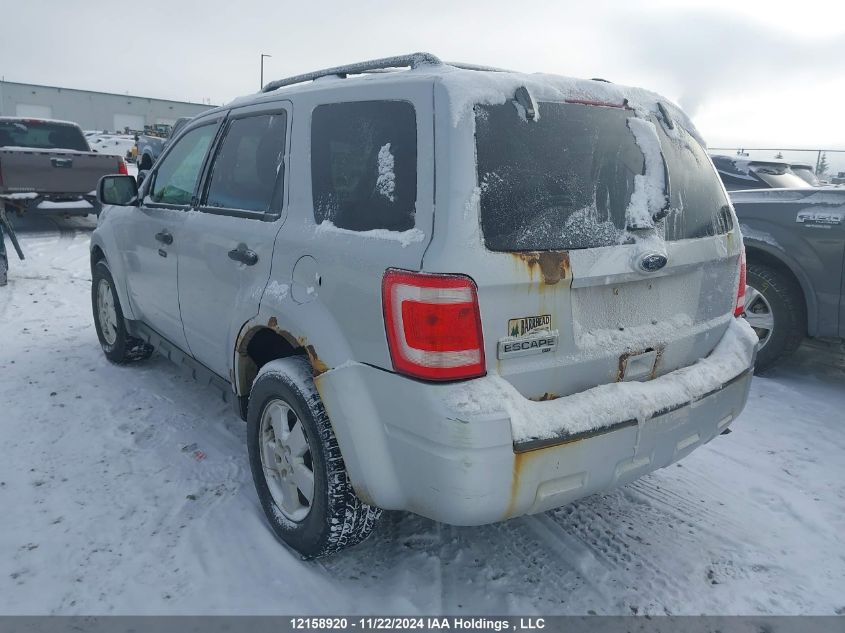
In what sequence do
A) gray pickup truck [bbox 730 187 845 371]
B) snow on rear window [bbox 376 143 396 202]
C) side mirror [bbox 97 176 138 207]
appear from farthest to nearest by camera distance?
1. gray pickup truck [bbox 730 187 845 371]
2. side mirror [bbox 97 176 138 207]
3. snow on rear window [bbox 376 143 396 202]

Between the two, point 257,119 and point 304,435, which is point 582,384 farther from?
point 257,119

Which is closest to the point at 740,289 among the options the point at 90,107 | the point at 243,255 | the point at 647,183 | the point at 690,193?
the point at 690,193

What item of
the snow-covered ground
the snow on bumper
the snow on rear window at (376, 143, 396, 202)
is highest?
the snow on rear window at (376, 143, 396, 202)

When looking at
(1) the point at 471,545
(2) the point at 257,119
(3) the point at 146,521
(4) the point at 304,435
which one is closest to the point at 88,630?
(3) the point at 146,521

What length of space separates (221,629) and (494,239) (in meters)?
1.67

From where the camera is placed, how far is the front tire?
2.38 meters

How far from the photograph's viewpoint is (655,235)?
2.40 metres

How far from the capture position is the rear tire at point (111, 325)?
4.70 meters

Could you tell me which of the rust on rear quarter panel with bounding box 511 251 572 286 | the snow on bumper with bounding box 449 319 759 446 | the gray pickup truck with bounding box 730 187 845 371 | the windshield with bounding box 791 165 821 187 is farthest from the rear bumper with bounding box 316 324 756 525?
the windshield with bounding box 791 165 821 187

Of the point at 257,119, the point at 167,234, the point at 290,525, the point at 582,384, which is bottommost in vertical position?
the point at 290,525

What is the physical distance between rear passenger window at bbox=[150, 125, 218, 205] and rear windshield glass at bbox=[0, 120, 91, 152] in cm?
868

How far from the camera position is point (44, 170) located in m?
9.91

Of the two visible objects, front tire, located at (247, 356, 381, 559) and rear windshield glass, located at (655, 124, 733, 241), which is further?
rear windshield glass, located at (655, 124, 733, 241)

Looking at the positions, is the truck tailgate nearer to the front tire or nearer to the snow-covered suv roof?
the snow-covered suv roof
